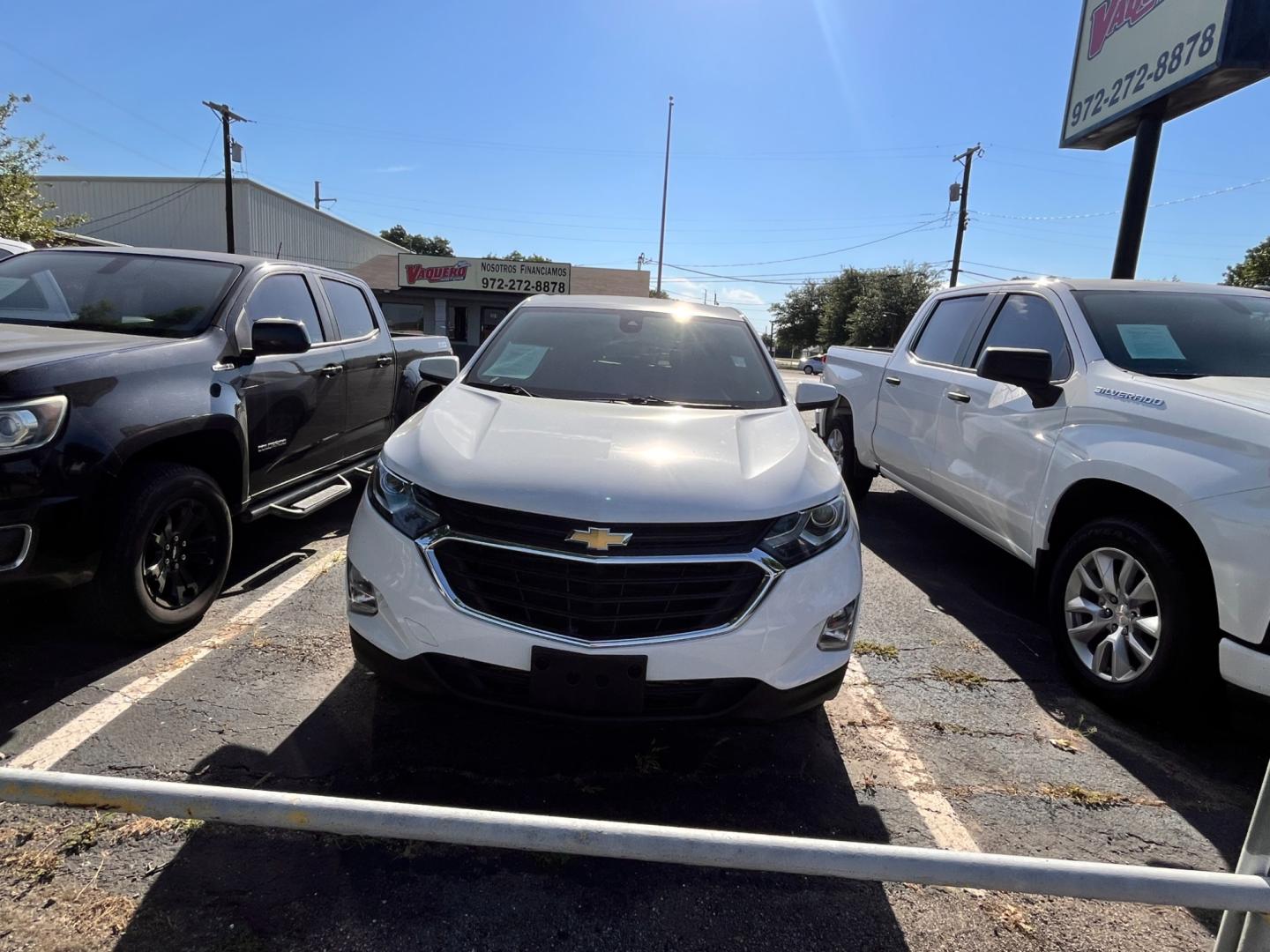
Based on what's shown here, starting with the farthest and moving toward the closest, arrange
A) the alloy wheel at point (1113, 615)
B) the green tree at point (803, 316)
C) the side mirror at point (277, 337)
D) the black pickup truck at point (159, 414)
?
the green tree at point (803, 316)
the side mirror at point (277, 337)
the alloy wheel at point (1113, 615)
the black pickup truck at point (159, 414)

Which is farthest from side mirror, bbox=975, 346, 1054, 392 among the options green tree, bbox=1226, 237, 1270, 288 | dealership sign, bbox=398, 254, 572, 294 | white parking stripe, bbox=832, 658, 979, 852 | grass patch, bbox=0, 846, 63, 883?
green tree, bbox=1226, 237, 1270, 288

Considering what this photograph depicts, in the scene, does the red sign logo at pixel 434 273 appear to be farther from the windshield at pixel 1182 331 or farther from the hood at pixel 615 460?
the hood at pixel 615 460

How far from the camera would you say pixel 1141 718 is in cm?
301

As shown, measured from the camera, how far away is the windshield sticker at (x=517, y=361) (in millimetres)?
3481

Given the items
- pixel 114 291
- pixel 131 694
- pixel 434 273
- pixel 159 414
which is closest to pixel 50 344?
pixel 159 414

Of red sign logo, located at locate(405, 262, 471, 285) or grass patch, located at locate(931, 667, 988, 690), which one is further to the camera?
Result: red sign logo, located at locate(405, 262, 471, 285)

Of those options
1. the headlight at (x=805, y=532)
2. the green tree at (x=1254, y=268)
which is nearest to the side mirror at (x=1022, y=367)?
the headlight at (x=805, y=532)

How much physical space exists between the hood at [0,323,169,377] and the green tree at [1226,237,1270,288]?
40926 millimetres

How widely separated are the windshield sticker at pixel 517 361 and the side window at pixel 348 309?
82.6 inches

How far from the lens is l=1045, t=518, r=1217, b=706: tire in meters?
2.77

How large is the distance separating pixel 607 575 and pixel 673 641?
274mm

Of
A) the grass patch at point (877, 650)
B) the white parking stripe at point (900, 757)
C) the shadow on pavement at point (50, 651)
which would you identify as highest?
the grass patch at point (877, 650)

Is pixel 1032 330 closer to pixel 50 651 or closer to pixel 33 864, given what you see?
pixel 33 864

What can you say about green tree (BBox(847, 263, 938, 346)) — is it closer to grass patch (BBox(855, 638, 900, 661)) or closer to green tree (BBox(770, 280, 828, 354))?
green tree (BBox(770, 280, 828, 354))
